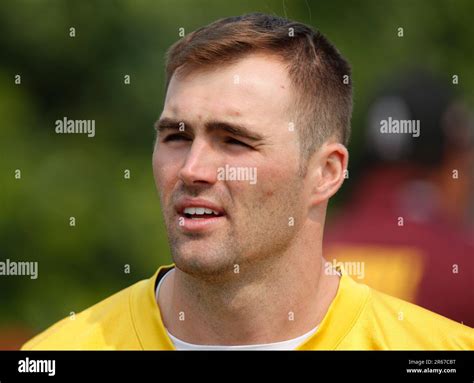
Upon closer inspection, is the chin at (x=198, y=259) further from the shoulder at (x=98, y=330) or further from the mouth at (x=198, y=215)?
the shoulder at (x=98, y=330)

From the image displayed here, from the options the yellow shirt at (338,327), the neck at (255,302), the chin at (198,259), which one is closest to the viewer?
the chin at (198,259)

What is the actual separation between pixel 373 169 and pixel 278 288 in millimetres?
1598

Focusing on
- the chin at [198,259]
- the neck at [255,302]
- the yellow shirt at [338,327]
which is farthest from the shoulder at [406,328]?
the chin at [198,259]

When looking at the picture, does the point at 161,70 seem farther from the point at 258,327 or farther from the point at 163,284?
the point at 258,327

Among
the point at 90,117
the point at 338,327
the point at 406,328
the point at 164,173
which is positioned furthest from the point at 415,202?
the point at 164,173

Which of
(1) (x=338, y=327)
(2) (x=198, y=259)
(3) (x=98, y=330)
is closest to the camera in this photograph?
(2) (x=198, y=259)

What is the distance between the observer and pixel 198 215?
103 inches

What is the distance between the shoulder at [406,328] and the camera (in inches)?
112

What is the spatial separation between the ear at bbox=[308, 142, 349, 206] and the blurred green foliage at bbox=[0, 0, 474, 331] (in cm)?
141

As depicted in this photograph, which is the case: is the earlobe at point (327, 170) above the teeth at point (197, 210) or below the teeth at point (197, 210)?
above

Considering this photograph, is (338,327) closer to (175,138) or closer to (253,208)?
(253,208)

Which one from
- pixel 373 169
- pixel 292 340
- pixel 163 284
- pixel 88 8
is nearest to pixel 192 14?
pixel 88 8

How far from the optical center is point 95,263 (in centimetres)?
457

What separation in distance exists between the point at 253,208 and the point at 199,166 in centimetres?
20
